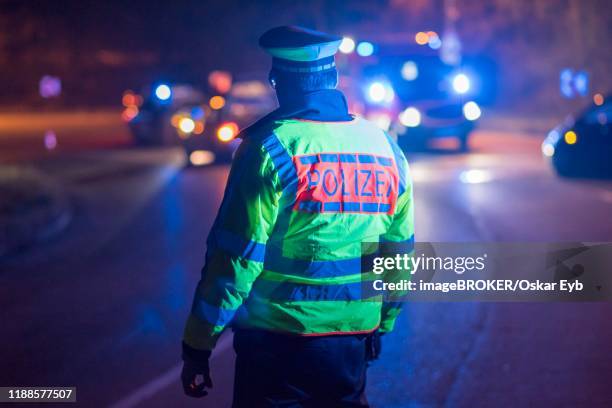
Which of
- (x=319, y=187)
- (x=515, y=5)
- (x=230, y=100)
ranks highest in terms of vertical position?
(x=515, y=5)

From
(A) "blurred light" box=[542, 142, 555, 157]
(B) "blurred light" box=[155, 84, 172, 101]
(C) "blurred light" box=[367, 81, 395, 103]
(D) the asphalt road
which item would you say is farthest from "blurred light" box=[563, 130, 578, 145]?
(B) "blurred light" box=[155, 84, 172, 101]

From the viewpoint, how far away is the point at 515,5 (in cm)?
3991

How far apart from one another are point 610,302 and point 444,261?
1.79 metres

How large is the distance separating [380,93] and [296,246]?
1689 cm

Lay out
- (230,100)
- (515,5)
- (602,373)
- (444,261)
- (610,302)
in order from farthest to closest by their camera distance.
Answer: (515,5) < (230,100) < (444,261) < (610,302) < (602,373)

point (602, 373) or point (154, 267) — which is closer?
point (602, 373)

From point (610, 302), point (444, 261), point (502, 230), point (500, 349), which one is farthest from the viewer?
point (502, 230)

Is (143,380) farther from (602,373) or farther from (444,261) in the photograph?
(444,261)

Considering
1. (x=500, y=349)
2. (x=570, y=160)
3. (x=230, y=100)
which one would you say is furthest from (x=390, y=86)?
(x=500, y=349)

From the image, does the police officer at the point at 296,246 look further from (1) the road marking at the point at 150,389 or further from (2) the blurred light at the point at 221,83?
(2) the blurred light at the point at 221,83

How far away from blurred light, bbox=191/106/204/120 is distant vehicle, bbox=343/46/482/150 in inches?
131

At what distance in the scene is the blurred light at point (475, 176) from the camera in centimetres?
1509

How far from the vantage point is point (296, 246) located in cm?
273

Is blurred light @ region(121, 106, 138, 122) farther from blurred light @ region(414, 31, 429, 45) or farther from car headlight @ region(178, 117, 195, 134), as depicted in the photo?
blurred light @ region(414, 31, 429, 45)
